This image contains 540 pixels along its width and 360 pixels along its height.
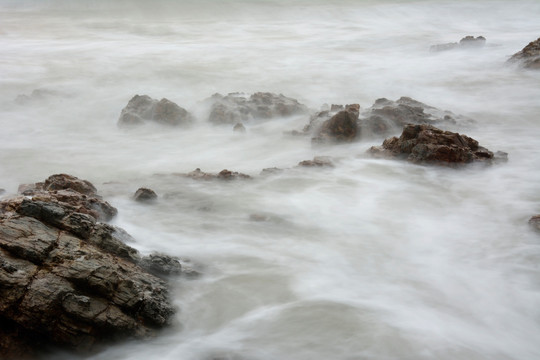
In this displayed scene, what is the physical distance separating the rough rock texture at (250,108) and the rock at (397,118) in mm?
1851

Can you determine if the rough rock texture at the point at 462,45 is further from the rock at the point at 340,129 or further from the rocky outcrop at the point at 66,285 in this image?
the rocky outcrop at the point at 66,285

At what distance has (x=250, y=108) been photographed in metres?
12.2

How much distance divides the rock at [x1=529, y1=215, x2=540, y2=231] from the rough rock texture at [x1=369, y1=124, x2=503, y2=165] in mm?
2046

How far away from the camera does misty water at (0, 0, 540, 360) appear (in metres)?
4.89

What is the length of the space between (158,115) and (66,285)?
804 cm

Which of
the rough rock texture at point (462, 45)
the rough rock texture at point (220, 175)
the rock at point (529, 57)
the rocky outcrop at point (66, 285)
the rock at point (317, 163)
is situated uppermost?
the rough rock texture at point (462, 45)

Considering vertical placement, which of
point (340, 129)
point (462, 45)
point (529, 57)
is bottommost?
point (340, 129)

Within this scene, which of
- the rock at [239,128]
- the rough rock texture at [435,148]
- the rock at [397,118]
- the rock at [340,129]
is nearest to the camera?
the rough rock texture at [435,148]

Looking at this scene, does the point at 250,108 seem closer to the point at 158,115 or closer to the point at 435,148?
the point at 158,115

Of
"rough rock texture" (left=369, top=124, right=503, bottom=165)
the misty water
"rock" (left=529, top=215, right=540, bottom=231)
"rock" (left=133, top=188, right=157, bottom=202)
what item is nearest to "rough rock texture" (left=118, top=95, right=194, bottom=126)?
the misty water

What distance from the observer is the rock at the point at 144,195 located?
24.7 feet

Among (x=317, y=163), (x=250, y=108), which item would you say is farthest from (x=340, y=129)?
(x=250, y=108)

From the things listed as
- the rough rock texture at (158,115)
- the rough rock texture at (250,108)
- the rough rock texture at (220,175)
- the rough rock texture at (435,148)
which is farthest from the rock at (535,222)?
the rough rock texture at (158,115)

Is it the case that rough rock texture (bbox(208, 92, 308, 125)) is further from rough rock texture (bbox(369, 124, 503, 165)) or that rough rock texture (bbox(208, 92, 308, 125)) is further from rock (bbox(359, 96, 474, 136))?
rough rock texture (bbox(369, 124, 503, 165))
